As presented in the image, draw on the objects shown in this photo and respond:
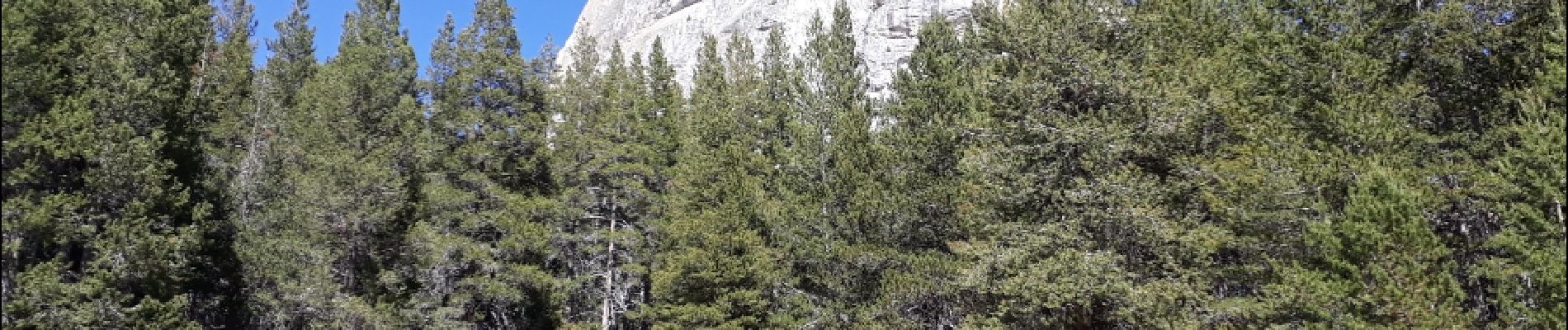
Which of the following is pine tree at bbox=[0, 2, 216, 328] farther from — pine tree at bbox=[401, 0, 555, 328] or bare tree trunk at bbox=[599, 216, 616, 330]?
bare tree trunk at bbox=[599, 216, 616, 330]

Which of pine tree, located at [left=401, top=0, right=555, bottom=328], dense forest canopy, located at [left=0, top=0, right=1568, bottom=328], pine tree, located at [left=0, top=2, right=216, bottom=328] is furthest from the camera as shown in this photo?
pine tree, located at [left=401, top=0, right=555, bottom=328]

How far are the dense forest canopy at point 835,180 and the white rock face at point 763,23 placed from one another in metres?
19.1

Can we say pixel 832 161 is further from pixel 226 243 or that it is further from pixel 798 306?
pixel 226 243

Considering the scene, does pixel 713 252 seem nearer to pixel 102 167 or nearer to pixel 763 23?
pixel 102 167

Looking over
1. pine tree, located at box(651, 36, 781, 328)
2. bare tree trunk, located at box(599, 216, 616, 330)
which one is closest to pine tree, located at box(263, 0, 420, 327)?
bare tree trunk, located at box(599, 216, 616, 330)

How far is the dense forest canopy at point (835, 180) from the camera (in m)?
13.6

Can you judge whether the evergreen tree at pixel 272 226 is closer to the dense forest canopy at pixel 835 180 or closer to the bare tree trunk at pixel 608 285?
the dense forest canopy at pixel 835 180

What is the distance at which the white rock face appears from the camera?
57.3 m

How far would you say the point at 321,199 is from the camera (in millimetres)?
25891

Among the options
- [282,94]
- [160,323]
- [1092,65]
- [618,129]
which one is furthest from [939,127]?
[282,94]

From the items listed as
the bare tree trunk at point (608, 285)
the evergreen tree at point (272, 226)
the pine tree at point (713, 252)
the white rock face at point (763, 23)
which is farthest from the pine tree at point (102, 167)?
the white rock face at point (763, 23)

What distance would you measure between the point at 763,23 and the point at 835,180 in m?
41.1

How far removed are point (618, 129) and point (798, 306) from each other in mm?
7682

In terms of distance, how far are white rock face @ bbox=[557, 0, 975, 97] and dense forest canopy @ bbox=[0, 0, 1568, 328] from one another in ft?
62.8
